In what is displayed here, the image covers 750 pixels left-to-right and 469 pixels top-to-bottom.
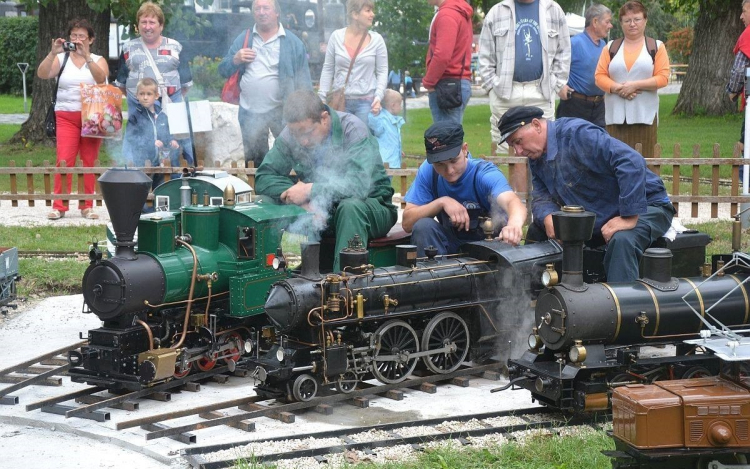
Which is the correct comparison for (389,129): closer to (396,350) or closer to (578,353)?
(396,350)

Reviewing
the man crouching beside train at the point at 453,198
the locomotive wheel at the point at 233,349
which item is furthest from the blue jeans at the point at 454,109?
the locomotive wheel at the point at 233,349

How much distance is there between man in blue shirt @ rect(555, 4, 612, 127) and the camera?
11805 millimetres

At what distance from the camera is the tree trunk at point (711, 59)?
23.2 metres

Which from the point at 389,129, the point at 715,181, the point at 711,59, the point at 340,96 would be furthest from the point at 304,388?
the point at 711,59

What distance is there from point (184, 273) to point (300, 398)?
45.3 inches

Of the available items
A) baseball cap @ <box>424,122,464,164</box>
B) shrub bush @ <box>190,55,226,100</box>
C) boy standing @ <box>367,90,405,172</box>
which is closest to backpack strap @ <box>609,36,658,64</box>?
A: boy standing @ <box>367,90,405,172</box>

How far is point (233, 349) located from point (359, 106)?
441 centimetres

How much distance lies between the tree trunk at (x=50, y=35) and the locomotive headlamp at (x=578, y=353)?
1151cm

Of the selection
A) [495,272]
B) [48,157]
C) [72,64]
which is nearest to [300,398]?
[495,272]

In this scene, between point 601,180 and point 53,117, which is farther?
point 53,117

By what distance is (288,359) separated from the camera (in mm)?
6293

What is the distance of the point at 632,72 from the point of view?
11.2 metres

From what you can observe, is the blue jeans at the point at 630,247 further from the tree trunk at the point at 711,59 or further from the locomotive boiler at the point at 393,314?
the tree trunk at the point at 711,59

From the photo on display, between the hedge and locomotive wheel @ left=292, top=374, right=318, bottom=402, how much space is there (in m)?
29.8
